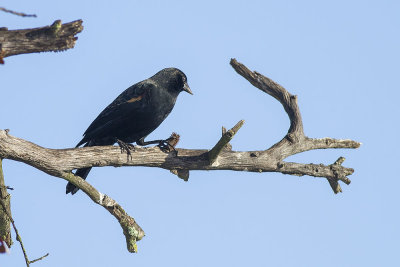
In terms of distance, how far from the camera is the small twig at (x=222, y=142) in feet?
19.0

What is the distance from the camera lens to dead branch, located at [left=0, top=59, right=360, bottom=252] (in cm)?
581

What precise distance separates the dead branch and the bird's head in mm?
1325

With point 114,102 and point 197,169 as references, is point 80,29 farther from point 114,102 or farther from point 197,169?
point 114,102

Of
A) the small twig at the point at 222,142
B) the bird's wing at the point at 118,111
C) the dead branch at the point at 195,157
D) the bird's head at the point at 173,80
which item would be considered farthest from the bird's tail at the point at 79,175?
the small twig at the point at 222,142

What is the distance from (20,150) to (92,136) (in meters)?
1.89

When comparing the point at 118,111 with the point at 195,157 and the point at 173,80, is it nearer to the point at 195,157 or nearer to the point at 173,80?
the point at 173,80

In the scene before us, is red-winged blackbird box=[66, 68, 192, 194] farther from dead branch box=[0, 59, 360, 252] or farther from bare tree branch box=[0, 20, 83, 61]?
bare tree branch box=[0, 20, 83, 61]

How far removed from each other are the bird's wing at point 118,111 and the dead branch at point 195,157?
1107 mm


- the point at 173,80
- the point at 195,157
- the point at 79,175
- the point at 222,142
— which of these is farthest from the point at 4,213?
the point at 173,80

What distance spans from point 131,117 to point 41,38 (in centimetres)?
278

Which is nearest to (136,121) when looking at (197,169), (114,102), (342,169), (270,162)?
(114,102)

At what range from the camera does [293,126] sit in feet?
23.5

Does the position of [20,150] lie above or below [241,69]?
below

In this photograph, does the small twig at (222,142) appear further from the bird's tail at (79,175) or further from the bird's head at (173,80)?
the bird's head at (173,80)
